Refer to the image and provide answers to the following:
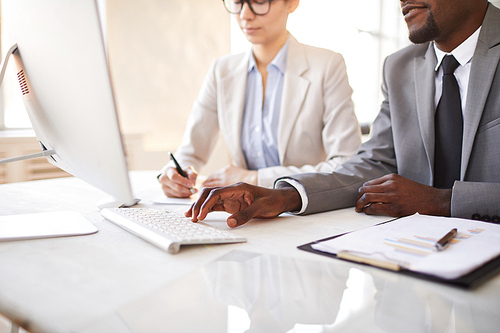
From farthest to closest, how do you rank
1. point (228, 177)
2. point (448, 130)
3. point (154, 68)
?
point (154, 68), point (228, 177), point (448, 130)

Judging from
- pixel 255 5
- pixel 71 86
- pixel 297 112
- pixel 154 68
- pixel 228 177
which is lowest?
pixel 228 177

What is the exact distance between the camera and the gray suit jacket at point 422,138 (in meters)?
1.00

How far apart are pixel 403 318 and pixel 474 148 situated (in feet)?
2.87

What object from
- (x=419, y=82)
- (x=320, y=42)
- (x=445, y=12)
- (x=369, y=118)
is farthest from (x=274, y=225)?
(x=369, y=118)

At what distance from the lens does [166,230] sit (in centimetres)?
73

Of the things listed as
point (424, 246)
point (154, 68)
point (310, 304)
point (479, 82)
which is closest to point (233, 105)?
point (479, 82)

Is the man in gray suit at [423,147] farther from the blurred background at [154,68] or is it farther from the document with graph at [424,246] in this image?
the blurred background at [154,68]

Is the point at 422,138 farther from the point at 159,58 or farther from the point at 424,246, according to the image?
the point at 159,58

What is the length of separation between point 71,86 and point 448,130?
1.05 metres

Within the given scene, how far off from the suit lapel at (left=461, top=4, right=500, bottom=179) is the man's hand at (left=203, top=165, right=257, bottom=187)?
0.80 metres

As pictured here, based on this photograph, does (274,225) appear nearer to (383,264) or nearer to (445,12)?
(383,264)

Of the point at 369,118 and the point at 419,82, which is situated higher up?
the point at 419,82

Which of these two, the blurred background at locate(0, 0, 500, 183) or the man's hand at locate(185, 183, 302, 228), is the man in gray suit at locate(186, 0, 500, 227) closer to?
the man's hand at locate(185, 183, 302, 228)

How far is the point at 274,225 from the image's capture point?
0.87m
